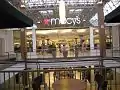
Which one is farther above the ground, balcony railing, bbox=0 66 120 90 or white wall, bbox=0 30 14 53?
white wall, bbox=0 30 14 53

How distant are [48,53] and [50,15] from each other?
1438cm

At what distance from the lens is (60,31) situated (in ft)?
148

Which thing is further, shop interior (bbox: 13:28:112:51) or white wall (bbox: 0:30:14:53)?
shop interior (bbox: 13:28:112:51)

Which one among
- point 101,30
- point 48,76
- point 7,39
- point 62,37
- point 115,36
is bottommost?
point 48,76

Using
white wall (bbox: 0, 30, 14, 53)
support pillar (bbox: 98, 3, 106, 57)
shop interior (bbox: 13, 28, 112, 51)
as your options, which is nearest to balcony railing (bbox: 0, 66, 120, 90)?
support pillar (bbox: 98, 3, 106, 57)

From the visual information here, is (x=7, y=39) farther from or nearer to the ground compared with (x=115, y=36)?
nearer to the ground

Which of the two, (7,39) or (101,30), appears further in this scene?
(7,39)

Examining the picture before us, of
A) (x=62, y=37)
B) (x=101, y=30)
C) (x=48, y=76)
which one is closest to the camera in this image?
(x=48, y=76)

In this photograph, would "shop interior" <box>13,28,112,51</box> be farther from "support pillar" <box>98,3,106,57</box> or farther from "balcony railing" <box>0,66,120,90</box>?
"balcony railing" <box>0,66,120,90</box>

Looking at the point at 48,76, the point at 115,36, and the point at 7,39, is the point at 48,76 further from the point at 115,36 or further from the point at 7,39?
the point at 115,36

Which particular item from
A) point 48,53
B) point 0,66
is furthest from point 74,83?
point 48,53

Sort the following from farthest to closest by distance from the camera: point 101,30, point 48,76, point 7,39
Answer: point 7,39 < point 101,30 < point 48,76

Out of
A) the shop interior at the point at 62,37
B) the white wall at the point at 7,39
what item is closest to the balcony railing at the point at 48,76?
the white wall at the point at 7,39

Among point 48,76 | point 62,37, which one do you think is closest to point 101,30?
point 62,37
